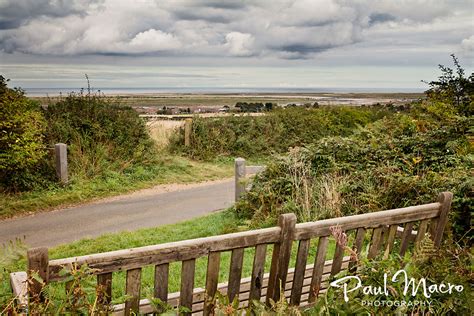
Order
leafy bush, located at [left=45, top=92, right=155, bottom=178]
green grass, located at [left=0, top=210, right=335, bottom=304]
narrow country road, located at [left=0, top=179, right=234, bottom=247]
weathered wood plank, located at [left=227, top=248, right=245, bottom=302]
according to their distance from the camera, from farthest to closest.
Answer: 1. leafy bush, located at [left=45, top=92, right=155, bottom=178]
2. narrow country road, located at [left=0, top=179, right=234, bottom=247]
3. green grass, located at [left=0, top=210, right=335, bottom=304]
4. weathered wood plank, located at [left=227, top=248, right=245, bottom=302]

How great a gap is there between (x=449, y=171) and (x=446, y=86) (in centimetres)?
657

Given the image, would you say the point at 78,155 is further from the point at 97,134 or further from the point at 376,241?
the point at 376,241

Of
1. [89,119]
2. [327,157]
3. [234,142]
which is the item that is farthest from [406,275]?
[234,142]

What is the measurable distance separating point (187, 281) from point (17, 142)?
947 centimetres

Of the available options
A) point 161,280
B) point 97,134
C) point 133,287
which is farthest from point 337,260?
point 97,134

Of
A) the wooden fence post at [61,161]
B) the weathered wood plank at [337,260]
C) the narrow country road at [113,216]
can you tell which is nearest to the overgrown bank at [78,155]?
the wooden fence post at [61,161]

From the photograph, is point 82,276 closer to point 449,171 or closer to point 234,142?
point 449,171

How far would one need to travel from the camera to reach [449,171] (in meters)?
7.58

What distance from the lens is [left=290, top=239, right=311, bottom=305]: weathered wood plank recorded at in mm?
3592

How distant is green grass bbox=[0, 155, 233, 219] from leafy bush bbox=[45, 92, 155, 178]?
1.28 feet

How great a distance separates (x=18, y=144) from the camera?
36.8 ft

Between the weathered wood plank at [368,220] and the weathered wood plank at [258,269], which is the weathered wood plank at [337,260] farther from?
the weathered wood plank at [258,269]

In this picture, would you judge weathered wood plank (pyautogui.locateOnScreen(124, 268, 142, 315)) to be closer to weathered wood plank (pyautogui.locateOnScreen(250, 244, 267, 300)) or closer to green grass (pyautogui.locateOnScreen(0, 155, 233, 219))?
weathered wood plank (pyautogui.locateOnScreen(250, 244, 267, 300))

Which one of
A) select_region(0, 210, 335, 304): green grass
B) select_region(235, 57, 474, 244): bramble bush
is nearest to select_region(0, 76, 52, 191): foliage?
select_region(0, 210, 335, 304): green grass
